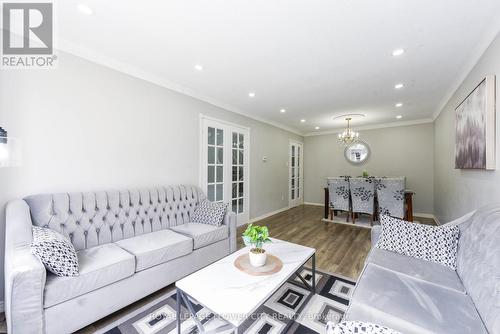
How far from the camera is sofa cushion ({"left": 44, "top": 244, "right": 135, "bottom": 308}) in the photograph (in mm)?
1376

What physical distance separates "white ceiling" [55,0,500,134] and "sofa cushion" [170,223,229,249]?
2018 millimetres

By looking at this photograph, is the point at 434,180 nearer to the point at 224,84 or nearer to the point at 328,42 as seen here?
the point at 328,42

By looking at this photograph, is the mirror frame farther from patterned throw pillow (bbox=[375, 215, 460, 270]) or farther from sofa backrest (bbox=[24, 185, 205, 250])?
sofa backrest (bbox=[24, 185, 205, 250])

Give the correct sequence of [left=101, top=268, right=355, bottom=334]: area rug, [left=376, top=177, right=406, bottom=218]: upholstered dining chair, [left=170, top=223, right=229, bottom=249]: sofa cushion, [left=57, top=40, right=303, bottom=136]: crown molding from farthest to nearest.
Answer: [left=376, top=177, right=406, bottom=218]: upholstered dining chair → [left=170, top=223, right=229, bottom=249]: sofa cushion → [left=57, top=40, right=303, bottom=136]: crown molding → [left=101, top=268, right=355, bottom=334]: area rug

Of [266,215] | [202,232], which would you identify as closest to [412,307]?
[202,232]

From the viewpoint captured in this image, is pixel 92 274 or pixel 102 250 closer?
pixel 92 274

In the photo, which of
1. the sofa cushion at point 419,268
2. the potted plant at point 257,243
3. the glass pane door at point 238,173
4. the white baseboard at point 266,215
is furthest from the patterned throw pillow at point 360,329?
the white baseboard at point 266,215

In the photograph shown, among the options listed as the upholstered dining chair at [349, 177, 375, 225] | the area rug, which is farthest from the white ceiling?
the area rug

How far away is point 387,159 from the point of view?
5.68 m

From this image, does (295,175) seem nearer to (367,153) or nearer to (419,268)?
(367,153)

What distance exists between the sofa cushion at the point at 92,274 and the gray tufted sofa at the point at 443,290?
1718 millimetres

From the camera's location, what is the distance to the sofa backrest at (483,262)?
3.41 ft

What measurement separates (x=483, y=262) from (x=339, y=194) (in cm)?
348

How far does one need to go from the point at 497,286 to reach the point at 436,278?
0.48 meters
